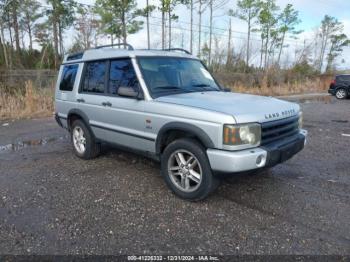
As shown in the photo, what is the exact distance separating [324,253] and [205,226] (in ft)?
3.85

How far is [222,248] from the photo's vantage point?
2.96 meters

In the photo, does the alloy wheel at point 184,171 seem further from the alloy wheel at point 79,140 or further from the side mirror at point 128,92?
the alloy wheel at point 79,140

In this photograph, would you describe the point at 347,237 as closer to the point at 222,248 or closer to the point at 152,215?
the point at 222,248

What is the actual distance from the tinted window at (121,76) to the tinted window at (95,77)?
218 mm

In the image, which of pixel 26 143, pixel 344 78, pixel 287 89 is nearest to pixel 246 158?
pixel 26 143

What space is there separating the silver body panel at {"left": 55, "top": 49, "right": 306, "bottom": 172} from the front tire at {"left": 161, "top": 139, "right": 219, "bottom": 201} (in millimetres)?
180

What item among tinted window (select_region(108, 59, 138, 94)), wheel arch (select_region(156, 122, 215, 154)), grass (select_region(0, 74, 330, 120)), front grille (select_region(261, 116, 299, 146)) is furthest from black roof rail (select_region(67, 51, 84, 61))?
grass (select_region(0, 74, 330, 120))

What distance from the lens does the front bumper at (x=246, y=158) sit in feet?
10.9

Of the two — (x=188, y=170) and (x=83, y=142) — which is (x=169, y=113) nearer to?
(x=188, y=170)

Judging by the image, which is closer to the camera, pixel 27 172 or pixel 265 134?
pixel 265 134

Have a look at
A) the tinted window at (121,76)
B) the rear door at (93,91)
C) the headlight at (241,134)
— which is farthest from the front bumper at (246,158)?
the rear door at (93,91)

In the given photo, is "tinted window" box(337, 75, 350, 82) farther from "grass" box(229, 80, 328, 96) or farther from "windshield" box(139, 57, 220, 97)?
"windshield" box(139, 57, 220, 97)

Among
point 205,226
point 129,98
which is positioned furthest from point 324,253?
point 129,98

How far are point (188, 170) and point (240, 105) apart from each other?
40.9 inches
